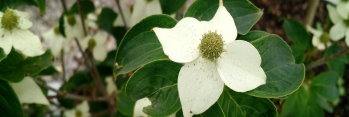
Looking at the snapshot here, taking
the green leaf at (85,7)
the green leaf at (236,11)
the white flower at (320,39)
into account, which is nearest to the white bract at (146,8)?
the green leaf at (85,7)

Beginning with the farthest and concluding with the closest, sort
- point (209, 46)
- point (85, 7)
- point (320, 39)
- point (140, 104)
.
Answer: point (320, 39), point (85, 7), point (140, 104), point (209, 46)

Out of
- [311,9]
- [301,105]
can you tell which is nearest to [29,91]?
[301,105]

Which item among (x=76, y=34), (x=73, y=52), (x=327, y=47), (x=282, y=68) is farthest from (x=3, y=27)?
(x=73, y=52)

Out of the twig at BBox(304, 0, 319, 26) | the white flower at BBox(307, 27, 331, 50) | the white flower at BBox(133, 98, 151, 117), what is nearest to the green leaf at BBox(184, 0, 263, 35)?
the white flower at BBox(133, 98, 151, 117)

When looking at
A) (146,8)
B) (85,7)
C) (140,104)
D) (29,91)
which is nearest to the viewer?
(140,104)

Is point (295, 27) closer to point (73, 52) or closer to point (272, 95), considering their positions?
point (272, 95)

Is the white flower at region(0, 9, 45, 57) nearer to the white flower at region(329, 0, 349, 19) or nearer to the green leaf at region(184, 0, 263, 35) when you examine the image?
the green leaf at region(184, 0, 263, 35)

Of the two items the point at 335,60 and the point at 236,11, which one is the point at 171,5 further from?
the point at 335,60
